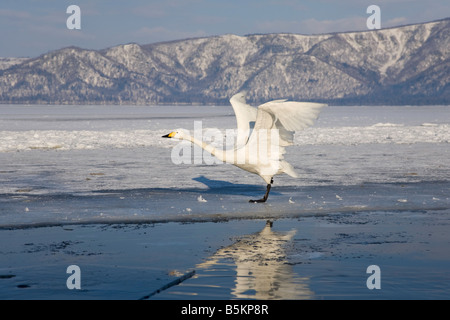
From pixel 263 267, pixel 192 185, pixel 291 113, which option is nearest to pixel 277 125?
pixel 291 113

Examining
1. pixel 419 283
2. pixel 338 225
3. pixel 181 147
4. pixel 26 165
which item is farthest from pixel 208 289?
pixel 181 147

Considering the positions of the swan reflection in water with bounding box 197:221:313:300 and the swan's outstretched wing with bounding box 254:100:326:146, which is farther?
the swan's outstretched wing with bounding box 254:100:326:146

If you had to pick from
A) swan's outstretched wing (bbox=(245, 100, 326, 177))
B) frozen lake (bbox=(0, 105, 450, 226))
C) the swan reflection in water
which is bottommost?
the swan reflection in water

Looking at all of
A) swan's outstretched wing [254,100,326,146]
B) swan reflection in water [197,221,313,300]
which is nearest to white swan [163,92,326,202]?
swan's outstretched wing [254,100,326,146]

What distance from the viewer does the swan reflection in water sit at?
666 cm

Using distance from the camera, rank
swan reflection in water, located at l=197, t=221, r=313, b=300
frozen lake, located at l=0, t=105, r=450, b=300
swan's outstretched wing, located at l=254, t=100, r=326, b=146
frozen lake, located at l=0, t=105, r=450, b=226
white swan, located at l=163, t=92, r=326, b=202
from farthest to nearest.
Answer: white swan, located at l=163, t=92, r=326, b=202, frozen lake, located at l=0, t=105, r=450, b=226, swan's outstretched wing, located at l=254, t=100, r=326, b=146, frozen lake, located at l=0, t=105, r=450, b=300, swan reflection in water, located at l=197, t=221, r=313, b=300

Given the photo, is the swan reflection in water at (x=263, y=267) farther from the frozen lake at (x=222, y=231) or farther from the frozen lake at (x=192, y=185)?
the frozen lake at (x=192, y=185)

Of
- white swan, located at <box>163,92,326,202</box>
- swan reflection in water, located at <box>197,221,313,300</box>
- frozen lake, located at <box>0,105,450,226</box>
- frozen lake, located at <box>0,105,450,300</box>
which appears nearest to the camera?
swan reflection in water, located at <box>197,221,313,300</box>

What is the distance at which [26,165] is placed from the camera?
2098 centimetres

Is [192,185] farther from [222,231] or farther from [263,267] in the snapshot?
[263,267]

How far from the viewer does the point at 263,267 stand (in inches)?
307

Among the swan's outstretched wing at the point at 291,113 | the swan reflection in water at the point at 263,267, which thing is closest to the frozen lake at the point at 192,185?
the swan's outstretched wing at the point at 291,113

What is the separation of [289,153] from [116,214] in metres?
15.0

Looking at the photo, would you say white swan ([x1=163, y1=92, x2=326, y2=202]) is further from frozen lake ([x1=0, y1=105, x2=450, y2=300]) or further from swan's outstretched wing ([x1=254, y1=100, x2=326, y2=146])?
frozen lake ([x1=0, y1=105, x2=450, y2=300])
